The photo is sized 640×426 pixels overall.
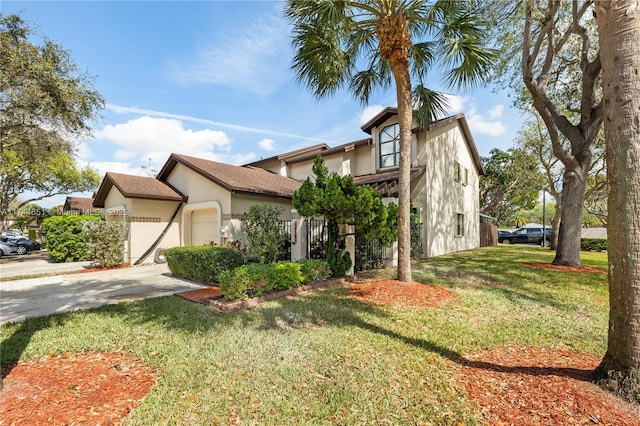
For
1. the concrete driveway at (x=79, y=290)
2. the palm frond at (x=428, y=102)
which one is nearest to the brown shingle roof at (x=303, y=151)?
the palm frond at (x=428, y=102)

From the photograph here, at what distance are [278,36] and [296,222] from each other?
5946 mm

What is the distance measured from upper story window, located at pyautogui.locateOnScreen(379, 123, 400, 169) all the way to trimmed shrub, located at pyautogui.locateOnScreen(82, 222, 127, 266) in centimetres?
1349

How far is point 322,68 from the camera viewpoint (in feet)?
26.7

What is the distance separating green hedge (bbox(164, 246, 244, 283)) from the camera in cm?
866

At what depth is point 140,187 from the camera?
1343cm

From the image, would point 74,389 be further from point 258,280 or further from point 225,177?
point 225,177

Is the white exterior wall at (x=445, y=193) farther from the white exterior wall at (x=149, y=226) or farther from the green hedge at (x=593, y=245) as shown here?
the white exterior wall at (x=149, y=226)

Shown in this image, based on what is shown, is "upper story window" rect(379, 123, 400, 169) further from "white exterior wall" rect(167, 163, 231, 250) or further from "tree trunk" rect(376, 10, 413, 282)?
"white exterior wall" rect(167, 163, 231, 250)

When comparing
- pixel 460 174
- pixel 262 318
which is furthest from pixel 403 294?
pixel 460 174

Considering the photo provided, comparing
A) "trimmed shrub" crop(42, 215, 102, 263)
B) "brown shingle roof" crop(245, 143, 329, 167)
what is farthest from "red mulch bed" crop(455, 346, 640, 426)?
"trimmed shrub" crop(42, 215, 102, 263)

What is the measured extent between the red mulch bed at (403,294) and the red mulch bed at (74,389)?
15.7ft

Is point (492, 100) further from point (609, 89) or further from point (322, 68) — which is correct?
point (609, 89)

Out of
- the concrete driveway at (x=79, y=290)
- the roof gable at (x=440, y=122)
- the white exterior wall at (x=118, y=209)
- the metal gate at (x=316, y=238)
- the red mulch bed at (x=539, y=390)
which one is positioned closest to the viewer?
the red mulch bed at (x=539, y=390)

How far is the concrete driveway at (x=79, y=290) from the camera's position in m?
6.73
